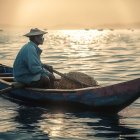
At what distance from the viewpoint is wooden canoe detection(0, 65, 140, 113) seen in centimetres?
1123

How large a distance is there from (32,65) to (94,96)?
1.98 metres

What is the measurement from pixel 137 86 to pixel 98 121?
133cm

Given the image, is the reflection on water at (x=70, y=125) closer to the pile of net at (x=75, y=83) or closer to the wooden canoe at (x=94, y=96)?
the wooden canoe at (x=94, y=96)

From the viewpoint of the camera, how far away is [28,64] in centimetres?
1235

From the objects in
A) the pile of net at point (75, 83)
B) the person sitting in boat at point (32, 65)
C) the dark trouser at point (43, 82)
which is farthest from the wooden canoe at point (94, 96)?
the pile of net at point (75, 83)

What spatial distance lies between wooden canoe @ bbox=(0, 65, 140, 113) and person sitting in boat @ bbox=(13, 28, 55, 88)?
322 millimetres

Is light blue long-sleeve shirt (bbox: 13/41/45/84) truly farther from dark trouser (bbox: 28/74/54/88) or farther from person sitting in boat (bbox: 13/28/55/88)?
dark trouser (bbox: 28/74/54/88)

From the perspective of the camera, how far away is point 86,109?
477 inches

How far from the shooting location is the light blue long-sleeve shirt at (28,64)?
1223cm

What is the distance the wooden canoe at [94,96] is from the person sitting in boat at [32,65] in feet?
1.06

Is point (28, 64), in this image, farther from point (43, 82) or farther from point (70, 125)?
point (70, 125)

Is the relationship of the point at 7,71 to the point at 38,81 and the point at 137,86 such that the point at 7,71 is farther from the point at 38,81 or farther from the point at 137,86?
the point at 137,86

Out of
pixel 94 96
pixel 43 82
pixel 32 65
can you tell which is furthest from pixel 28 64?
pixel 94 96

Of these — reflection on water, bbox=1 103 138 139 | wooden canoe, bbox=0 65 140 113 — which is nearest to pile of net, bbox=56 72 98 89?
wooden canoe, bbox=0 65 140 113
